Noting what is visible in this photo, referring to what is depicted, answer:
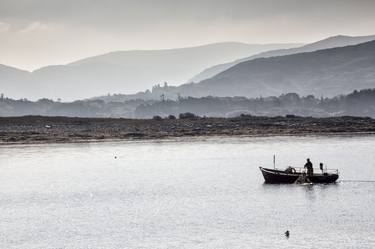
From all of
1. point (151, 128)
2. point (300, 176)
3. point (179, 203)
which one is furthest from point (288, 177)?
point (151, 128)

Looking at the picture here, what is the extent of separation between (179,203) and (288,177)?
1583 cm

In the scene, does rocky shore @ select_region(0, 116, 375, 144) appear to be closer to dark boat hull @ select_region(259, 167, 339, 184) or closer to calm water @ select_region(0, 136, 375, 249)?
calm water @ select_region(0, 136, 375, 249)

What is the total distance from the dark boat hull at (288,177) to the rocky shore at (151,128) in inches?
3146

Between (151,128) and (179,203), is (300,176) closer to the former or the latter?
(179,203)

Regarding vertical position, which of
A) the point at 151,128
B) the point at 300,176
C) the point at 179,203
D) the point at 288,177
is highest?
the point at 151,128

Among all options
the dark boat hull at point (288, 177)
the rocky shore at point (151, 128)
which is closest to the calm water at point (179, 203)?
the dark boat hull at point (288, 177)

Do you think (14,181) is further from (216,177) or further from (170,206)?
(170,206)

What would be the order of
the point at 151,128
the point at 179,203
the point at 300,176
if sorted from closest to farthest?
the point at 179,203
the point at 300,176
the point at 151,128

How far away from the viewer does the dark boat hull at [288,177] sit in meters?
72.4

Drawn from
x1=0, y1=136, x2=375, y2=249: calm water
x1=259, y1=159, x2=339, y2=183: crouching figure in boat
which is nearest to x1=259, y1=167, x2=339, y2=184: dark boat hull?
x1=259, y1=159, x2=339, y2=183: crouching figure in boat

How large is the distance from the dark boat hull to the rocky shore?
79.9 meters

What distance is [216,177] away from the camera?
83.2m

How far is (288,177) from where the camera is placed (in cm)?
7325

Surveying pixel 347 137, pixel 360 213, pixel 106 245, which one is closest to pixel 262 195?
pixel 360 213
